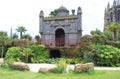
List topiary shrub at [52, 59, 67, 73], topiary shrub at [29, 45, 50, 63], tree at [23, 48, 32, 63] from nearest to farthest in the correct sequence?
topiary shrub at [52, 59, 67, 73] < tree at [23, 48, 32, 63] < topiary shrub at [29, 45, 50, 63]

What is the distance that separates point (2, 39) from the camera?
3806 centimetres

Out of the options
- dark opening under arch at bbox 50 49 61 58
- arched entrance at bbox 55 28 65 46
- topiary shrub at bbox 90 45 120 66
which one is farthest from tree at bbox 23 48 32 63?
arched entrance at bbox 55 28 65 46

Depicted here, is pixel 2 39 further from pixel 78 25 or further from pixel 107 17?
pixel 107 17

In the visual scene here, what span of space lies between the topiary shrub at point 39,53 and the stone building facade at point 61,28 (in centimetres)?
572

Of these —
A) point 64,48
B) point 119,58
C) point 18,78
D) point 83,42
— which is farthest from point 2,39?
point 18,78

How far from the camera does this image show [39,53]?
32594 mm

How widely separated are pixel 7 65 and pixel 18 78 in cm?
555

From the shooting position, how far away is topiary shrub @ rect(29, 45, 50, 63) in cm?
3167

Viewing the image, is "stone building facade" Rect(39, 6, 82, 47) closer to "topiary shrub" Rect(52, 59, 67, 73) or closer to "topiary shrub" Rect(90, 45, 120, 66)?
"topiary shrub" Rect(90, 45, 120, 66)

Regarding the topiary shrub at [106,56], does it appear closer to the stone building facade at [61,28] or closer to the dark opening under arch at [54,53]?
the dark opening under arch at [54,53]

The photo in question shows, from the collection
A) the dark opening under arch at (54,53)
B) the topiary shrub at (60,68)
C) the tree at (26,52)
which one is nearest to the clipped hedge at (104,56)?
the tree at (26,52)

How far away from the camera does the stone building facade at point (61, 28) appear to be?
39469 mm

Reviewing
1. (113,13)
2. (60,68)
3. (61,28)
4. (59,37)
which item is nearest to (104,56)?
(60,68)

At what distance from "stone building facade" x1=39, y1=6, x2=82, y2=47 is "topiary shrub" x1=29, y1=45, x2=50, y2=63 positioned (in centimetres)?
572
